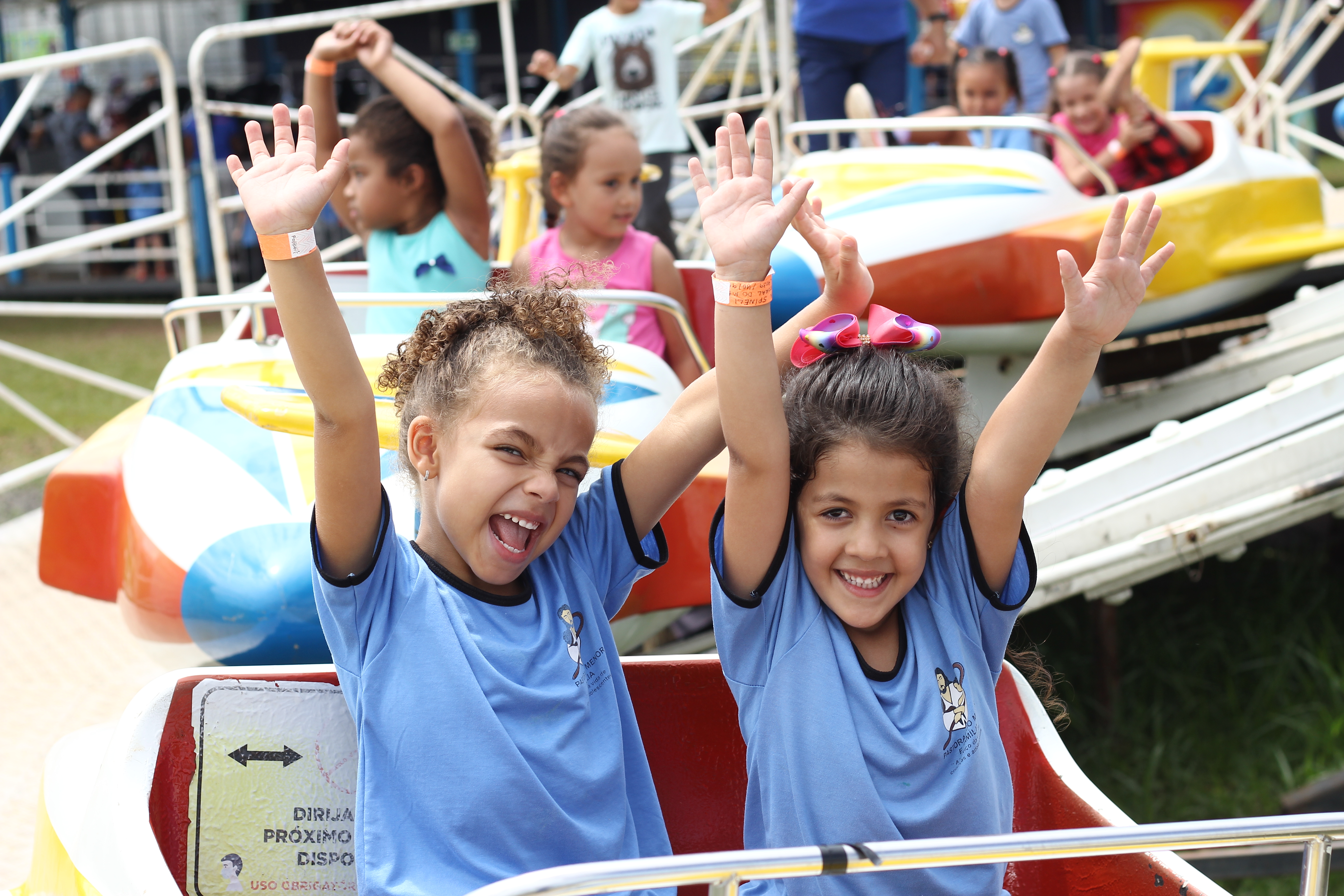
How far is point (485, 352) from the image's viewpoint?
1.60 m

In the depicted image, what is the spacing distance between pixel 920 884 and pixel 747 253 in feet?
2.59

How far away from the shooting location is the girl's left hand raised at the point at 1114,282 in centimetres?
141

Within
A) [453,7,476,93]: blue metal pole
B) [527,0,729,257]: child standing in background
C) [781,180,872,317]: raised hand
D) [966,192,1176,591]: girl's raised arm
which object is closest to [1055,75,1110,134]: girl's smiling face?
[527,0,729,257]: child standing in background

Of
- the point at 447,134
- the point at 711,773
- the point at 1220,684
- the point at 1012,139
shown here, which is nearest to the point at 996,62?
the point at 1012,139

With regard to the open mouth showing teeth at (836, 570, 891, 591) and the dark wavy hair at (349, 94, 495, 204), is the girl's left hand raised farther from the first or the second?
the dark wavy hair at (349, 94, 495, 204)

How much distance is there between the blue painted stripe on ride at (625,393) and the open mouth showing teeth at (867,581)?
1.16 m

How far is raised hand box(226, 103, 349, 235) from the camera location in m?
1.35

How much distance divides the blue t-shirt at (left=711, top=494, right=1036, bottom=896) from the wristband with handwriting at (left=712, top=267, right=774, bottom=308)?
0.31 meters

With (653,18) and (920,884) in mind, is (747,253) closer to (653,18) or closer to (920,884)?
(920,884)

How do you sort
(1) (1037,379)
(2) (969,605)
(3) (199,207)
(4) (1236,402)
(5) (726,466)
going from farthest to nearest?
(3) (199,207) → (4) (1236,402) → (5) (726,466) → (2) (969,605) → (1) (1037,379)

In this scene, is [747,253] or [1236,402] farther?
[1236,402]

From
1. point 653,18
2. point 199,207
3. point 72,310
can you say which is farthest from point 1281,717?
point 199,207

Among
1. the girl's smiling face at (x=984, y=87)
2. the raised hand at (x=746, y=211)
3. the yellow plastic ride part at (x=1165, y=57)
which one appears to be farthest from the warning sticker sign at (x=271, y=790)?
the yellow plastic ride part at (x=1165, y=57)

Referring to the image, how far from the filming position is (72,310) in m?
4.77
